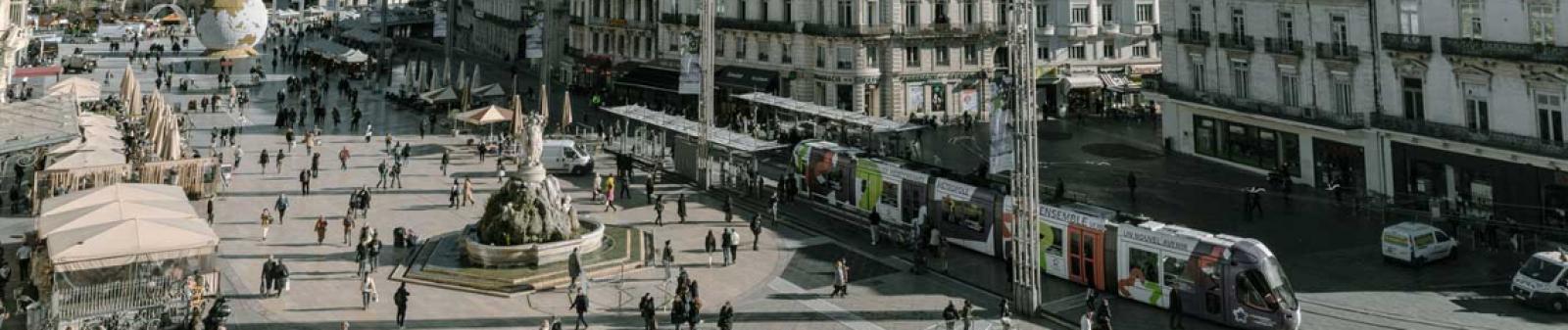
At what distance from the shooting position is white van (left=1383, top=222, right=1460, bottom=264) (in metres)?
36.2

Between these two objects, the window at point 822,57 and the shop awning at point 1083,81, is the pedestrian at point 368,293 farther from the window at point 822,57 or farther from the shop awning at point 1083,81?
the shop awning at point 1083,81

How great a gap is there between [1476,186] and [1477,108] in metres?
2.89

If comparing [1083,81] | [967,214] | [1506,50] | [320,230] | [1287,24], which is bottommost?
[320,230]

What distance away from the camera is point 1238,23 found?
177ft

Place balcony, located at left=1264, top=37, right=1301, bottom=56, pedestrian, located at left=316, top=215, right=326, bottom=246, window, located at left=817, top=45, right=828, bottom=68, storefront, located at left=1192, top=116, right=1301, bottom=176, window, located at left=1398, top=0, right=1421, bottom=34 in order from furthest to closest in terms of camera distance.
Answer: window, located at left=817, top=45, right=828, bottom=68, storefront, located at left=1192, top=116, right=1301, bottom=176, balcony, located at left=1264, top=37, right=1301, bottom=56, window, located at left=1398, top=0, right=1421, bottom=34, pedestrian, located at left=316, top=215, right=326, bottom=246

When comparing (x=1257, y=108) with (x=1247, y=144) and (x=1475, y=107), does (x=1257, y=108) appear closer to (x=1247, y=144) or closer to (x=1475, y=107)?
(x=1247, y=144)

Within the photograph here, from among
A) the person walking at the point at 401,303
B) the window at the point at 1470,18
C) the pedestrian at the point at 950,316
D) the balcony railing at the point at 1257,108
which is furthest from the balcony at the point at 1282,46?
the person walking at the point at 401,303

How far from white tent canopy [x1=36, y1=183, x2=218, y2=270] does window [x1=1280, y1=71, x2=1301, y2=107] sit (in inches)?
1679

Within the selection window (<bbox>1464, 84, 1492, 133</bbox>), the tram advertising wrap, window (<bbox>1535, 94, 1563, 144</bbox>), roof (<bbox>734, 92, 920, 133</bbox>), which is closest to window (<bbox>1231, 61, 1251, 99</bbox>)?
window (<bbox>1464, 84, 1492, 133</bbox>)

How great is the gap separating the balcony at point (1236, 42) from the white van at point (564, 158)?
30.1 meters

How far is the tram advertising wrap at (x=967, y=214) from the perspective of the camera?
3812 cm

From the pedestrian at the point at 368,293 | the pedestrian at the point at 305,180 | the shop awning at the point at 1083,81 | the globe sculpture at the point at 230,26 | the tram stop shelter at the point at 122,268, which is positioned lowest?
the pedestrian at the point at 368,293

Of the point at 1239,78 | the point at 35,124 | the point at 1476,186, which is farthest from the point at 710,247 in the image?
the point at 35,124

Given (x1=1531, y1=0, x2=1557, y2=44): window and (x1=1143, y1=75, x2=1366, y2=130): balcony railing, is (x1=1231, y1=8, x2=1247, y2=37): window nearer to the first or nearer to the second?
(x1=1143, y1=75, x2=1366, y2=130): balcony railing
